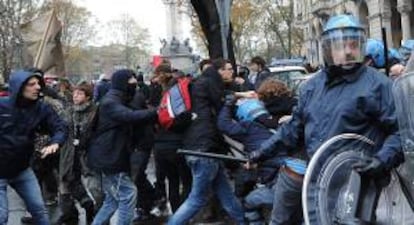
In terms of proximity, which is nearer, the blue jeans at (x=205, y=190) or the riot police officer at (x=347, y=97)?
the riot police officer at (x=347, y=97)

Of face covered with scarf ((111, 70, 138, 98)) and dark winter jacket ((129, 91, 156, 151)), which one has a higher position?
face covered with scarf ((111, 70, 138, 98))

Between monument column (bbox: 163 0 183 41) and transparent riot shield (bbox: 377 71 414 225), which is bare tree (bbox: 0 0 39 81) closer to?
monument column (bbox: 163 0 183 41)

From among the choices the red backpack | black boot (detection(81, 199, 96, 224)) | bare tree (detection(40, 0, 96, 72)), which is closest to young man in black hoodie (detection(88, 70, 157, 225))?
the red backpack

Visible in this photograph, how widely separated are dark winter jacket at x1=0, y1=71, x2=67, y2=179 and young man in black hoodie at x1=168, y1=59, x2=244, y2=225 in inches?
50.3

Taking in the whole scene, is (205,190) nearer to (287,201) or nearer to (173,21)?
(287,201)

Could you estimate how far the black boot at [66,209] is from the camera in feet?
30.9

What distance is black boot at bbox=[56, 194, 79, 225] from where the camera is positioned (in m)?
9.43

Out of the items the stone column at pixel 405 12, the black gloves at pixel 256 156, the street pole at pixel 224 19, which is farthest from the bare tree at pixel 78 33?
the black gloves at pixel 256 156

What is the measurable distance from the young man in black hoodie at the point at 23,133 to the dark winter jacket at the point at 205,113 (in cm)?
124

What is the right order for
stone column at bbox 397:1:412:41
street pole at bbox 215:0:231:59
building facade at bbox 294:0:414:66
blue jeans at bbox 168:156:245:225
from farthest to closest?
building facade at bbox 294:0:414:66, stone column at bbox 397:1:412:41, street pole at bbox 215:0:231:59, blue jeans at bbox 168:156:245:225

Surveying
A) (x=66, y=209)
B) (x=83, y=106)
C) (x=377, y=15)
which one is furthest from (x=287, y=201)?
(x=377, y=15)

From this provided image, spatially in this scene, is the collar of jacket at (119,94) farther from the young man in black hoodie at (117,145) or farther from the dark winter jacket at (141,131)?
the dark winter jacket at (141,131)

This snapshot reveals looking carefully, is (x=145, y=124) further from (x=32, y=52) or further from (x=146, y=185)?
(x=32, y=52)

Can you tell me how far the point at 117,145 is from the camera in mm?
7992
